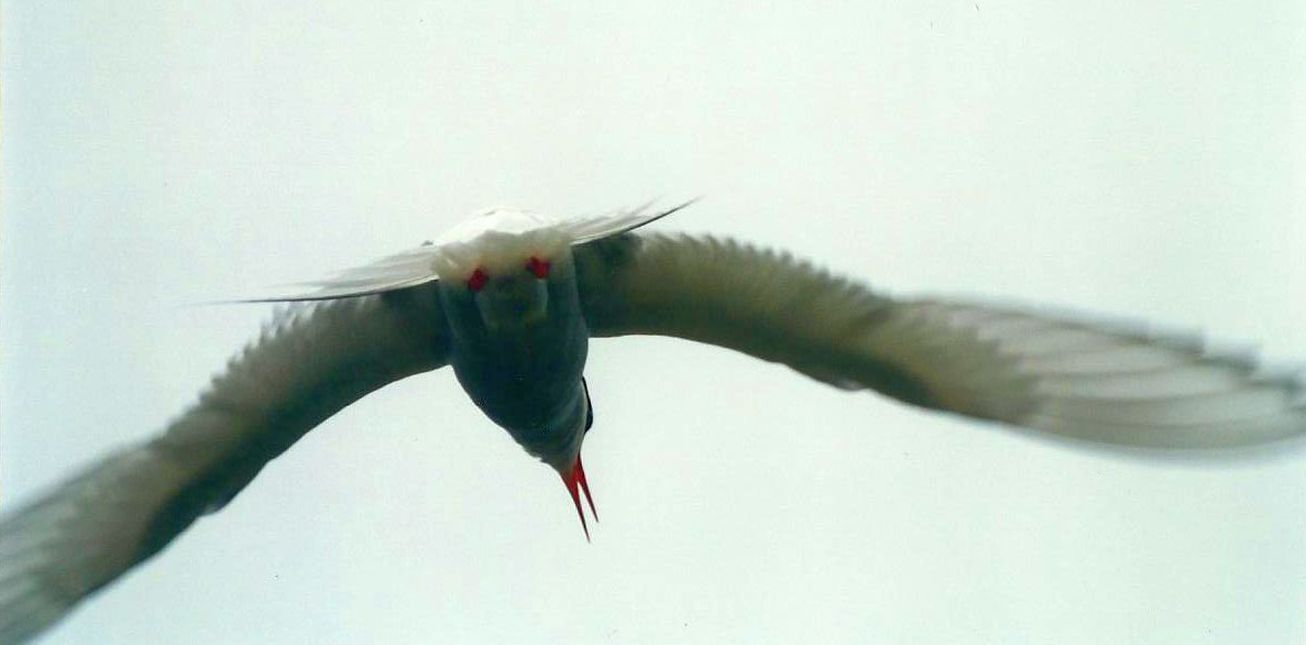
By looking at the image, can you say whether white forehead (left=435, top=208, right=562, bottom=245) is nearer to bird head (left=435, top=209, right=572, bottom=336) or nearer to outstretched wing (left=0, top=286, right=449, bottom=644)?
bird head (left=435, top=209, right=572, bottom=336)

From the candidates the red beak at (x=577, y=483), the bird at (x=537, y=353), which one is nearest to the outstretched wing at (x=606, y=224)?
the bird at (x=537, y=353)

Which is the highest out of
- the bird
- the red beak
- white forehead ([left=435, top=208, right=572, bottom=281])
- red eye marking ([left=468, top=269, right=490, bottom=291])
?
white forehead ([left=435, top=208, right=572, bottom=281])

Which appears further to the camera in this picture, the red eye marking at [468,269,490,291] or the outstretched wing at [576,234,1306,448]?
the red eye marking at [468,269,490,291]

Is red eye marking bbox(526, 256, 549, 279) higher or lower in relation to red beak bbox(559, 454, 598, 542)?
higher

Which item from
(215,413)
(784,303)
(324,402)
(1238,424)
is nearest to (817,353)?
(784,303)

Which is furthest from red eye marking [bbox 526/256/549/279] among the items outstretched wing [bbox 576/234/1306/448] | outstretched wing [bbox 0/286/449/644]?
outstretched wing [bbox 0/286/449/644]

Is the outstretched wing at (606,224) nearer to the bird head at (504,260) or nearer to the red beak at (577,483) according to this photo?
the bird head at (504,260)
